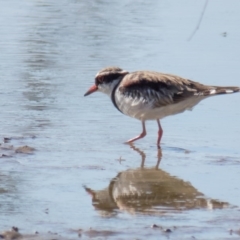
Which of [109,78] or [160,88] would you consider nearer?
[160,88]

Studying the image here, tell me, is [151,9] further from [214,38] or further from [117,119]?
[117,119]

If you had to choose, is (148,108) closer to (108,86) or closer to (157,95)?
(157,95)

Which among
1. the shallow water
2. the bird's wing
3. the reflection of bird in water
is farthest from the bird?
the reflection of bird in water

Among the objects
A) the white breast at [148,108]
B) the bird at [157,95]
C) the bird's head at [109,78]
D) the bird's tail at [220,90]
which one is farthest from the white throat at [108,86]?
the bird's tail at [220,90]

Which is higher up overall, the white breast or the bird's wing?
the bird's wing

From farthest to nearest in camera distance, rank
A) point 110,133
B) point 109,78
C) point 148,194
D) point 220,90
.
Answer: point 109,78, point 110,133, point 220,90, point 148,194

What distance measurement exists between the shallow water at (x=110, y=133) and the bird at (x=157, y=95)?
0.27m

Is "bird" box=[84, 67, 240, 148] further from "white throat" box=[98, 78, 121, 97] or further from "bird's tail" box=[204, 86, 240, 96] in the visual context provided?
"white throat" box=[98, 78, 121, 97]

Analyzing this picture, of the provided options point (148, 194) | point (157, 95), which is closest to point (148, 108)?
point (157, 95)

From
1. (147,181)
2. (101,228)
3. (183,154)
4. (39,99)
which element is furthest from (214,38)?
(101,228)

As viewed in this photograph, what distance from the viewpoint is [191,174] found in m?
8.24

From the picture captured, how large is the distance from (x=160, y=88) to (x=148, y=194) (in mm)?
2222

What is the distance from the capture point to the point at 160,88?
9617 mm

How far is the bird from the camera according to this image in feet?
31.3
